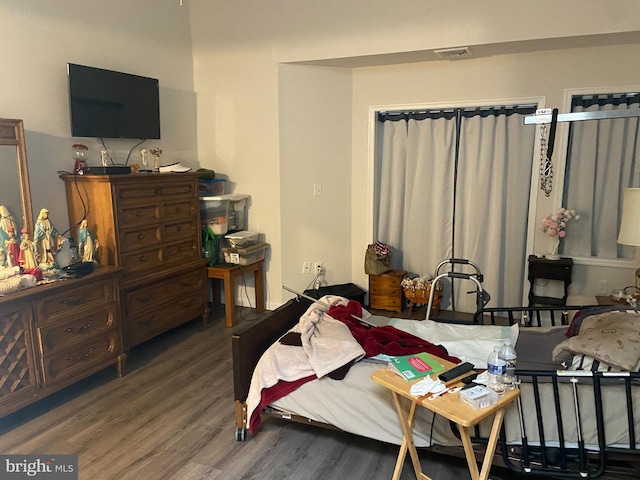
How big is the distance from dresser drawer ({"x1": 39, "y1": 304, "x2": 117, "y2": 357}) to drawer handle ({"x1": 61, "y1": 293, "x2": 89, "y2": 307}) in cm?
8

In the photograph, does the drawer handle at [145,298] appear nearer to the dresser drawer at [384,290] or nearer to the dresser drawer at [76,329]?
the dresser drawer at [76,329]

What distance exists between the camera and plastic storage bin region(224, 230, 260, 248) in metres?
4.32

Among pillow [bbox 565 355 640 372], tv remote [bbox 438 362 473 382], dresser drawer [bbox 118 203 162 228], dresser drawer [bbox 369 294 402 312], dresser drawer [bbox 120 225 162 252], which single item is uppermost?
dresser drawer [bbox 118 203 162 228]

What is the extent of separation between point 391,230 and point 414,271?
0.48 m

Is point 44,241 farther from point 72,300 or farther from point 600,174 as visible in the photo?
point 600,174

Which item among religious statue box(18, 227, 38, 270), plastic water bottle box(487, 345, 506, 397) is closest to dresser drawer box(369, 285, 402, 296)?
plastic water bottle box(487, 345, 506, 397)

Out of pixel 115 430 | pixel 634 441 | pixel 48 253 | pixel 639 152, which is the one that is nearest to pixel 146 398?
pixel 115 430

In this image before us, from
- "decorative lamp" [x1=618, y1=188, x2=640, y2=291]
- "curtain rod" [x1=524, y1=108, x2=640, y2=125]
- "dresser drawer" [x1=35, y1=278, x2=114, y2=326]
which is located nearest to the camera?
"curtain rod" [x1=524, y1=108, x2=640, y2=125]

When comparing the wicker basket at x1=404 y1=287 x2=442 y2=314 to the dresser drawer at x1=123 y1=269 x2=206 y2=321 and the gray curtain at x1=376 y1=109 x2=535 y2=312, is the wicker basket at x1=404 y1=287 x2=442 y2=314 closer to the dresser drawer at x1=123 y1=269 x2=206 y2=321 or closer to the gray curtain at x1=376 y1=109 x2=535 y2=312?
the gray curtain at x1=376 y1=109 x2=535 y2=312

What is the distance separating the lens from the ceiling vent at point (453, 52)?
375cm

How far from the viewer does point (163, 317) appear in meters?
3.79

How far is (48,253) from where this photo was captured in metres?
2.98

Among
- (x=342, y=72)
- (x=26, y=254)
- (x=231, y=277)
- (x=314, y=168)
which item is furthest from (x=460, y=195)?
(x=26, y=254)

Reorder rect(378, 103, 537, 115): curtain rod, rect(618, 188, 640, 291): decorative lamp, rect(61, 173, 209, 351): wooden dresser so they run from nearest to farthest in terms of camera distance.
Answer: rect(618, 188, 640, 291): decorative lamp
rect(61, 173, 209, 351): wooden dresser
rect(378, 103, 537, 115): curtain rod
